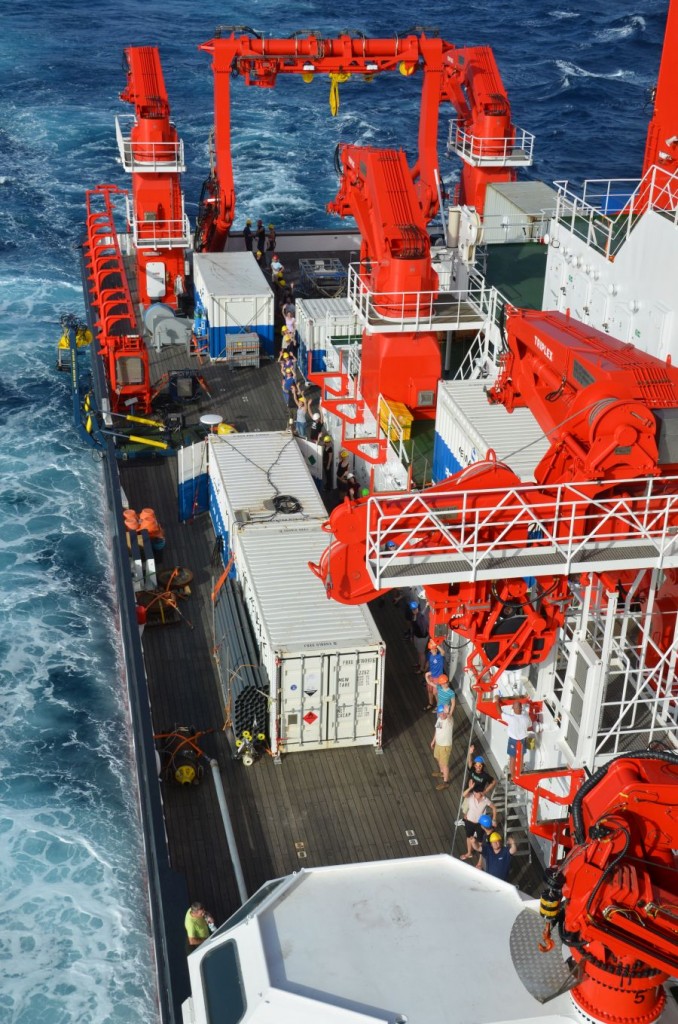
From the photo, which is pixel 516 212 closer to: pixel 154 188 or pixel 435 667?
pixel 154 188

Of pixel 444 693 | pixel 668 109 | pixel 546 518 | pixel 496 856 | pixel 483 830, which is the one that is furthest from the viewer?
pixel 668 109

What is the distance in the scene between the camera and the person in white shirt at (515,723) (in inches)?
714

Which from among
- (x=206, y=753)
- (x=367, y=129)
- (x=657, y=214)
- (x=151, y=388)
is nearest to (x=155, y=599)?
(x=206, y=753)

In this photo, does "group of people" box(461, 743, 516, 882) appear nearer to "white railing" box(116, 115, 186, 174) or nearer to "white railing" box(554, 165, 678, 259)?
"white railing" box(554, 165, 678, 259)

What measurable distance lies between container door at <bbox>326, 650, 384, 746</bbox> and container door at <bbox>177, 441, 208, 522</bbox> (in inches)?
328

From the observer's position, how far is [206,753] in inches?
794

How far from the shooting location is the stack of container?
63.1 ft

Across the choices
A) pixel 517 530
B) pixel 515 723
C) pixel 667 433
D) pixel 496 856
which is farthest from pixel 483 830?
pixel 667 433

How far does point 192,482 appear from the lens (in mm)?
26672

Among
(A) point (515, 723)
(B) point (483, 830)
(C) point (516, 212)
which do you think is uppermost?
(C) point (516, 212)

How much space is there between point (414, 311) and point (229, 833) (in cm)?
1265

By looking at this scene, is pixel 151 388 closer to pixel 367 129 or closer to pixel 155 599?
pixel 155 599

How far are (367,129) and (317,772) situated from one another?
150ft

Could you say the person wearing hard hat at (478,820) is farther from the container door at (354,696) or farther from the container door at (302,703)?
the container door at (302,703)
